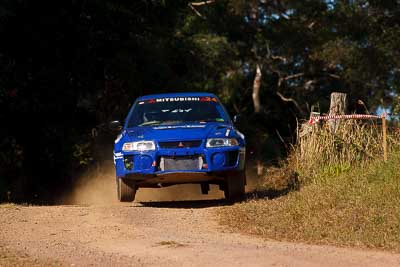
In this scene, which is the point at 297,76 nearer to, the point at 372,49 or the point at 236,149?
the point at 372,49

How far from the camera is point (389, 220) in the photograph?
32.3ft

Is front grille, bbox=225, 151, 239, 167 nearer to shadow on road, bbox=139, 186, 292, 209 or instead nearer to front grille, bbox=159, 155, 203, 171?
front grille, bbox=159, 155, 203, 171

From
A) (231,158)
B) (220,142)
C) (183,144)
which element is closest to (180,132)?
(183,144)

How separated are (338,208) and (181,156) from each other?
100 inches

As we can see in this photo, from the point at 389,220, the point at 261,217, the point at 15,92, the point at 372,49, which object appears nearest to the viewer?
the point at 389,220

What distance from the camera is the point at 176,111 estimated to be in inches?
554

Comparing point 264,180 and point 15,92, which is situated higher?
point 15,92

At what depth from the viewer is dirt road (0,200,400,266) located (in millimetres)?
8188

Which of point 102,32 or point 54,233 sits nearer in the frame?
point 54,233

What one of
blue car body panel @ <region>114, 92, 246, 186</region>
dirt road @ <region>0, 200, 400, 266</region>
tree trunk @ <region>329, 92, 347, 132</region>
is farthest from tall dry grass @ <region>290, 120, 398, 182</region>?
dirt road @ <region>0, 200, 400, 266</region>

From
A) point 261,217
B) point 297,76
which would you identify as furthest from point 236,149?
point 297,76

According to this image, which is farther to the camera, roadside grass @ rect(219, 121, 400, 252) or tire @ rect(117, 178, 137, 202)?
tire @ rect(117, 178, 137, 202)

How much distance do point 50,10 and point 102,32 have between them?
1.61 meters

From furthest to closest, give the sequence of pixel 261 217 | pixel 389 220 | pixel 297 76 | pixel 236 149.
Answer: pixel 297 76 → pixel 236 149 → pixel 261 217 → pixel 389 220
